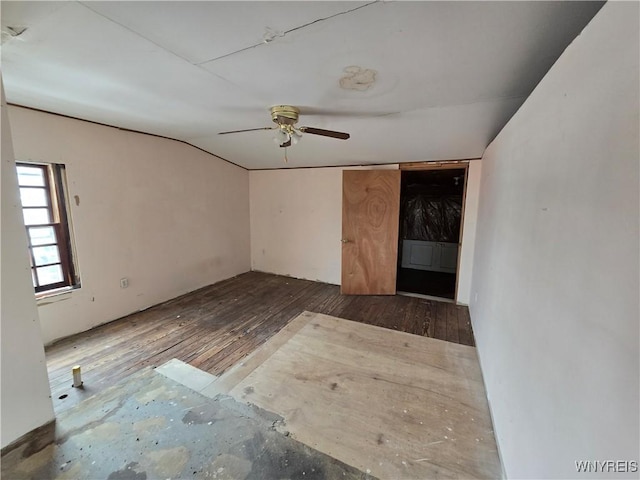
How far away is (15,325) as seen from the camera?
4.62 feet

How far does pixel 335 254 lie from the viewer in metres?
4.55

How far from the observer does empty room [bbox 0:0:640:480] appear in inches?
32.3

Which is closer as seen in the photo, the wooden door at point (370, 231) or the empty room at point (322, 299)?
the empty room at point (322, 299)

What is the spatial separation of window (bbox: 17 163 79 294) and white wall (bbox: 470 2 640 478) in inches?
154

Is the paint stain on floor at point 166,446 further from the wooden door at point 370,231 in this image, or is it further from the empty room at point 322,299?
the wooden door at point 370,231

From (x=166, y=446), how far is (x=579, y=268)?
218 centimetres

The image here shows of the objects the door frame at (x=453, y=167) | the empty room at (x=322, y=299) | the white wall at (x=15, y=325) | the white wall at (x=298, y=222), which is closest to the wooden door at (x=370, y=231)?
the empty room at (x=322, y=299)

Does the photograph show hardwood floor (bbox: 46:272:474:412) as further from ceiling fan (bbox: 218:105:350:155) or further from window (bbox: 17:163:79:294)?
ceiling fan (bbox: 218:105:350:155)

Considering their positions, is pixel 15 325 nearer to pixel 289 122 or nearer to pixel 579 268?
pixel 289 122

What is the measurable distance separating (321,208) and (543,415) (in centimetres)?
385

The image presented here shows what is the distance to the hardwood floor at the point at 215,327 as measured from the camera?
2.31 meters

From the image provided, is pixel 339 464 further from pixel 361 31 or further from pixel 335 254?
pixel 335 254

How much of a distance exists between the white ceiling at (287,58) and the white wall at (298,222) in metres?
1.88

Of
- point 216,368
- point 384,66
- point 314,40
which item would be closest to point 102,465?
point 216,368
